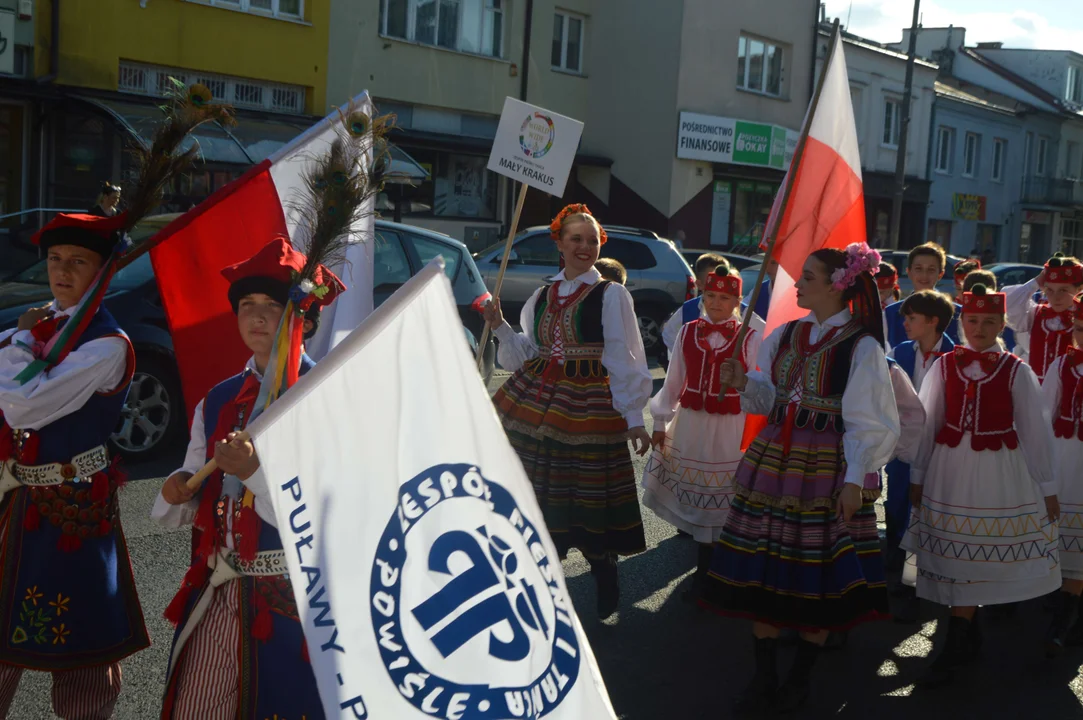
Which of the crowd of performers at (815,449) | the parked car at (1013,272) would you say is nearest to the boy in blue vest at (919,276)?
the crowd of performers at (815,449)

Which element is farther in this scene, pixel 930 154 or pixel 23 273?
pixel 930 154

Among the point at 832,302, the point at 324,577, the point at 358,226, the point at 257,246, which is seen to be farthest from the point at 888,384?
the point at 324,577

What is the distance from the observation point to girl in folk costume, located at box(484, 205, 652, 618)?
212 inches

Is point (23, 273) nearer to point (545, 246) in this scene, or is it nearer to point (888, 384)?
point (888, 384)

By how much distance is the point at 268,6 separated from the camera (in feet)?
66.6

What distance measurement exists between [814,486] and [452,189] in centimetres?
2038

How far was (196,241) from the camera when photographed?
11.6 ft

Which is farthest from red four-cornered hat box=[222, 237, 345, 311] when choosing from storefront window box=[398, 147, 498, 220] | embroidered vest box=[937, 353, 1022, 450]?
storefront window box=[398, 147, 498, 220]

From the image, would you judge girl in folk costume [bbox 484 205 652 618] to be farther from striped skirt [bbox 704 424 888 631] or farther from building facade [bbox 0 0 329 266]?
building facade [bbox 0 0 329 266]

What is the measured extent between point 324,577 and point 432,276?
1.96 feet

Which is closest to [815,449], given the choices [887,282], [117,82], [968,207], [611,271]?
[611,271]

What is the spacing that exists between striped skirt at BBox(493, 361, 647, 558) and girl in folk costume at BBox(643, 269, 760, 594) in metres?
0.73

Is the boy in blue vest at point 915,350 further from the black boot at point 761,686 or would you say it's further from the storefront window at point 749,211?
the storefront window at point 749,211

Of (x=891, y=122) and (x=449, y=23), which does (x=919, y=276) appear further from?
(x=891, y=122)
